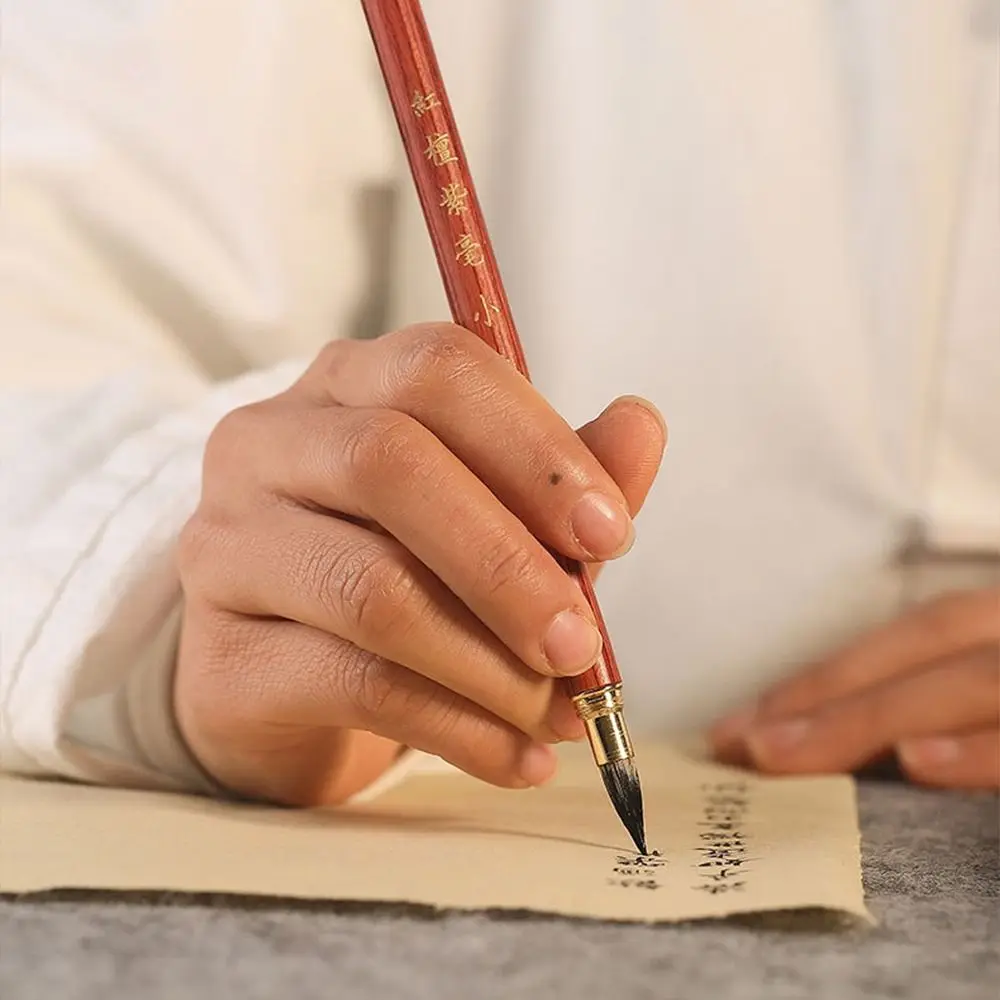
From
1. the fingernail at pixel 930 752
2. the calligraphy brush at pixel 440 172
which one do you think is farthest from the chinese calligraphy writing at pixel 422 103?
the fingernail at pixel 930 752

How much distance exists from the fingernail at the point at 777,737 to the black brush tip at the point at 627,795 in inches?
7.9

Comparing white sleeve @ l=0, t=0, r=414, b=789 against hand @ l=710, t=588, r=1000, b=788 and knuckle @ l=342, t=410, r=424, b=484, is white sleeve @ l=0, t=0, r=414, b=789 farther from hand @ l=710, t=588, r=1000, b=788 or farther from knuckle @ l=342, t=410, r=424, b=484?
hand @ l=710, t=588, r=1000, b=788

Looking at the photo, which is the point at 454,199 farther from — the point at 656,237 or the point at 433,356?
the point at 656,237

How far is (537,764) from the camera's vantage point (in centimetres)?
38

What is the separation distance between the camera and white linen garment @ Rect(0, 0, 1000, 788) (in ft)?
1.86

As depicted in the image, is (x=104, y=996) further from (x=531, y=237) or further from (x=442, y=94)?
(x=531, y=237)

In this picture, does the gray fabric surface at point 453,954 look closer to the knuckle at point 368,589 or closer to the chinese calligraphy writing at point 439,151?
the knuckle at point 368,589

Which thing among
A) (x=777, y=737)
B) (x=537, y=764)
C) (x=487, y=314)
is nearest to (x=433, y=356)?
(x=487, y=314)

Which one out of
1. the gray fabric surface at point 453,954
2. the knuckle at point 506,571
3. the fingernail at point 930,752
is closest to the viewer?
the gray fabric surface at point 453,954

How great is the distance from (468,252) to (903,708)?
0.99 feet

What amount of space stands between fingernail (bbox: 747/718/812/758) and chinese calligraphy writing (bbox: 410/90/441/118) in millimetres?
298

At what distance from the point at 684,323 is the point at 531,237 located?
3.5 inches

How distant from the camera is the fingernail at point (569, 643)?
327 mm

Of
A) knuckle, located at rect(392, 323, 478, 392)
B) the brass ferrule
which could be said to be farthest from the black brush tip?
knuckle, located at rect(392, 323, 478, 392)
